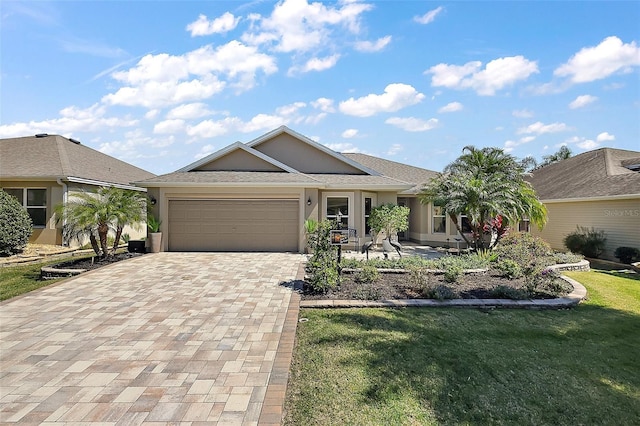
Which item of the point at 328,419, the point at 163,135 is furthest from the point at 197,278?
the point at 163,135

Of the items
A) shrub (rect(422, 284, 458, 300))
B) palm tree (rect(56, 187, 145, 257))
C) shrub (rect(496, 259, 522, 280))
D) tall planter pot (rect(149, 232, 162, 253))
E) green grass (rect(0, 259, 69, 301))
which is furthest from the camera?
tall planter pot (rect(149, 232, 162, 253))

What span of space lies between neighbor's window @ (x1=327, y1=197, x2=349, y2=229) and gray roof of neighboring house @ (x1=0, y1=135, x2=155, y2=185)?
11754 millimetres

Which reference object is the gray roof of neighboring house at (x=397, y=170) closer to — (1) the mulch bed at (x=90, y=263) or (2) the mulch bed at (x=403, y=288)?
(2) the mulch bed at (x=403, y=288)

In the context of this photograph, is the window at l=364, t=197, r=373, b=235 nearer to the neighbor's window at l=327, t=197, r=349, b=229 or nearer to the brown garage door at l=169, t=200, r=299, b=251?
the neighbor's window at l=327, t=197, r=349, b=229

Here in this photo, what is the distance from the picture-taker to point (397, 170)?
21422 millimetres

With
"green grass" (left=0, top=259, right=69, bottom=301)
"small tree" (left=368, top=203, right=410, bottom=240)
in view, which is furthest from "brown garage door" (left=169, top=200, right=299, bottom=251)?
"green grass" (left=0, top=259, right=69, bottom=301)

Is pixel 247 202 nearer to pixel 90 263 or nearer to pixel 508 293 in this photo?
pixel 90 263

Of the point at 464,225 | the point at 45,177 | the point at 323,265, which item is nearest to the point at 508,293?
the point at 323,265

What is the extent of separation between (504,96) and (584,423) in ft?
45.8

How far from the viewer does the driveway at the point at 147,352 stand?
11.6 feet

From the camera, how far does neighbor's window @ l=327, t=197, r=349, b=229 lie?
16031 millimetres

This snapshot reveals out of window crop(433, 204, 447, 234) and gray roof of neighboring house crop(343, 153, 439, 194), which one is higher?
gray roof of neighboring house crop(343, 153, 439, 194)

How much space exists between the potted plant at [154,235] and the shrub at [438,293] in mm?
11229

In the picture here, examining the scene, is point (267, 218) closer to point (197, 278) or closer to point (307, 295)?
point (197, 278)
